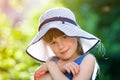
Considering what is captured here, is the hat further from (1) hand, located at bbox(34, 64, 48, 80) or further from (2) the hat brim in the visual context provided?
(1) hand, located at bbox(34, 64, 48, 80)

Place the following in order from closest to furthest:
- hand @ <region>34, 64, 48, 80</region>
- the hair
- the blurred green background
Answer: the hair < hand @ <region>34, 64, 48, 80</region> < the blurred green background

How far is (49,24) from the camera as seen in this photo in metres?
4.54

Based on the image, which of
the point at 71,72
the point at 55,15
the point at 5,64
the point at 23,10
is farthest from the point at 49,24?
the point at 23,10

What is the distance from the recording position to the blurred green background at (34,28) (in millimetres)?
7516

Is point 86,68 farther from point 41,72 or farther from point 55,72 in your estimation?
point 41,72

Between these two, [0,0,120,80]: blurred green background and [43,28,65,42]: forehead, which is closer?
[43,28,65,42]: forehead

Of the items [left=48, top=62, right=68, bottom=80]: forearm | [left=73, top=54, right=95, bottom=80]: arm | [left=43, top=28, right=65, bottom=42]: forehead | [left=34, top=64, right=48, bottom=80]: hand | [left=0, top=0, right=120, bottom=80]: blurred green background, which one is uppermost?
[left=0, top=0, right=120, bottom=80]: blurred green background

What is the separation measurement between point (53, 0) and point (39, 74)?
12.4 ft

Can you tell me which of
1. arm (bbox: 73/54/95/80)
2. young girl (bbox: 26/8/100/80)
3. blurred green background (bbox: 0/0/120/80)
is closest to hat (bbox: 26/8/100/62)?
young girl (bbox: 26/8/100/80)

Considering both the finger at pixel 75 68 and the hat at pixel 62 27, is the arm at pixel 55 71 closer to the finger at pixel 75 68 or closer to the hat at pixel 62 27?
the finger at pixel 75 68

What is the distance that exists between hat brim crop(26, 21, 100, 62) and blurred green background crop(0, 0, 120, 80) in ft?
7.43

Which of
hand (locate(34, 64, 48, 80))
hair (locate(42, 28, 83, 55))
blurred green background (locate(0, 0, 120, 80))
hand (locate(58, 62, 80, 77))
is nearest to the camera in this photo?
hand (locate(58, 62, 80, 77))

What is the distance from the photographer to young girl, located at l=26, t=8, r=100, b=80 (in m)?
4.49

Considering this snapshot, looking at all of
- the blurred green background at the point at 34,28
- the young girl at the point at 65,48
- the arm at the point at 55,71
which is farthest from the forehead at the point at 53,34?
the blurred green background at the point at 34,28
